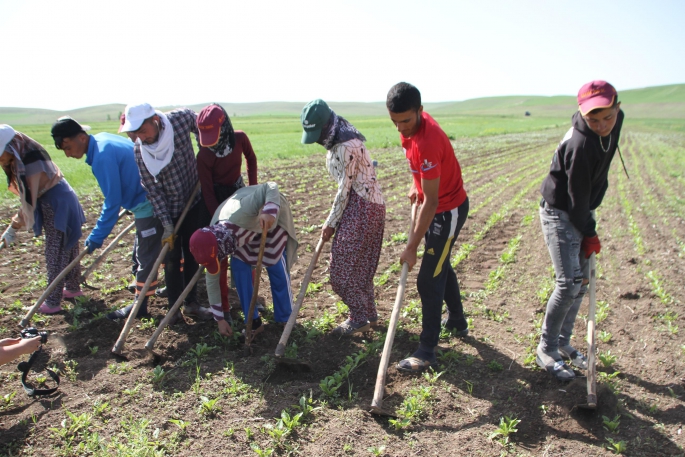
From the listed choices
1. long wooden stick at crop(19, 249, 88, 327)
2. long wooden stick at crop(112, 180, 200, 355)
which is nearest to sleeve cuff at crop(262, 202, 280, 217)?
long wooden stick at crop(112, 180, 200, 355)

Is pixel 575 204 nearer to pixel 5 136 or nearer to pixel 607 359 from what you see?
pixel 607 359

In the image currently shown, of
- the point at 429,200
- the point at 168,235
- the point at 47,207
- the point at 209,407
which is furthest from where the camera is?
the point at 47,207

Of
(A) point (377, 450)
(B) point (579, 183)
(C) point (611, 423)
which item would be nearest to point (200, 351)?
(A) point (377, 450)

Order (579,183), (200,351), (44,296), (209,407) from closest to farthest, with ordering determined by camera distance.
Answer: (579,183) → (209,407) → (200,351) → (44,296)

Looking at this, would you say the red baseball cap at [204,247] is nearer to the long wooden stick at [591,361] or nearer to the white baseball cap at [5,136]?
the white baseball cap at [5,136]

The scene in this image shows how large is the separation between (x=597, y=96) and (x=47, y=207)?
4947 mm

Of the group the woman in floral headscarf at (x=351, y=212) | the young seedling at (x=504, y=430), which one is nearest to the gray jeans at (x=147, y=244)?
the woman in floral headscarf at (x=351, y=212)

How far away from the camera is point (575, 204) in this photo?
10.0 feet

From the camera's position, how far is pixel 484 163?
16.5 metres

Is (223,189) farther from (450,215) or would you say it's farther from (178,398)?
(450,215)

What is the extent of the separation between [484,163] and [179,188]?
13.9 m

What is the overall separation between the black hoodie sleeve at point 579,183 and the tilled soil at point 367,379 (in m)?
1.16

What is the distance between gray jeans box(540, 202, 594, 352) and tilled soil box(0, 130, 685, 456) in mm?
415

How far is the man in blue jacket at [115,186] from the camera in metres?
4.14
